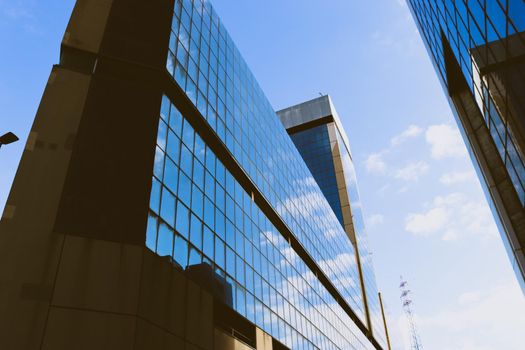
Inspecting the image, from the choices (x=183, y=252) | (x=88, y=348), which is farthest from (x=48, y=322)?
(x=183, y=252)

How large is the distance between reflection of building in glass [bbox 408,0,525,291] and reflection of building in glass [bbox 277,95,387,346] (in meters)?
45.3

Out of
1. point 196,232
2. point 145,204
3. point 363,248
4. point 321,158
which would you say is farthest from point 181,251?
point 321,158

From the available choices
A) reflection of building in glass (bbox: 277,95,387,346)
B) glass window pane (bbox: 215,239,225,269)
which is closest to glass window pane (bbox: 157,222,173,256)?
glass window pane (bbox: 215,239,225,269)

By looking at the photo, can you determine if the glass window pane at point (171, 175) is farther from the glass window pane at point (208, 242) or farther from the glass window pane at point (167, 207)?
the glass window pane at point (208, 242)

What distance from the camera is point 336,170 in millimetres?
89562

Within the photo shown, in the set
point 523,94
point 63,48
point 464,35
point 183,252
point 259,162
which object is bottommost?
point 183,252

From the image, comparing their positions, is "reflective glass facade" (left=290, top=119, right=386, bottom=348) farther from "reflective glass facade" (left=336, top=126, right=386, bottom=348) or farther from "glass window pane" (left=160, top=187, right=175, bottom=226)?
"glass window pane" (left=160, top=187, right=175, bottom=226)

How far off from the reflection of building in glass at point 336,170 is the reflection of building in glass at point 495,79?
45.3 meters

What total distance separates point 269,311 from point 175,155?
493 inches

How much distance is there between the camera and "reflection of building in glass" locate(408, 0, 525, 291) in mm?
13406

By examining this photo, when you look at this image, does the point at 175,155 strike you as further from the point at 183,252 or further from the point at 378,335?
the point at 378,335

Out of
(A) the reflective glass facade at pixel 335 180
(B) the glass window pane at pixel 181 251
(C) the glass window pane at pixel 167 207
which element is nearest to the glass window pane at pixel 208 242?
(B) the glass window pane at pixel 181 251

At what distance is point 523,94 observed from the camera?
13148mm

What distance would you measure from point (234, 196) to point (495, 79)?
16.1 metres
